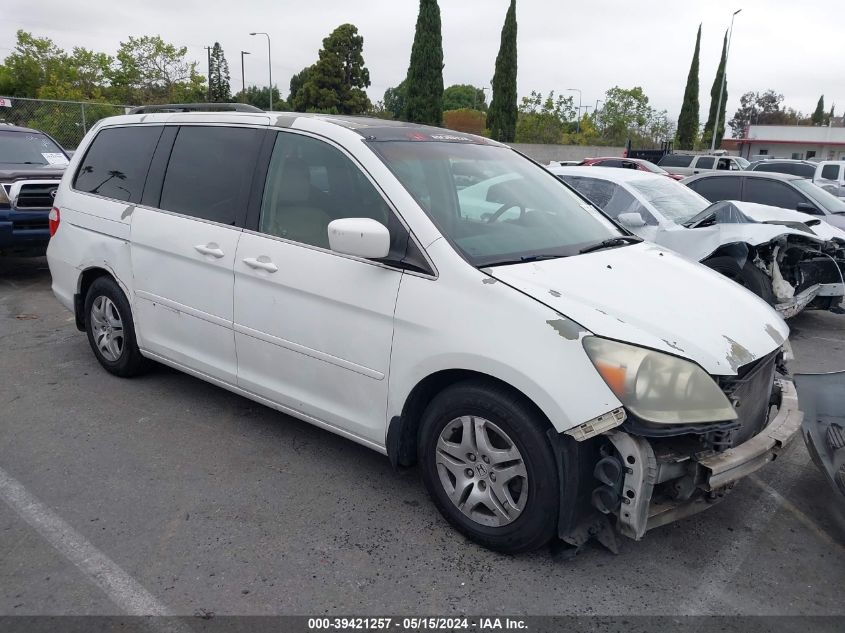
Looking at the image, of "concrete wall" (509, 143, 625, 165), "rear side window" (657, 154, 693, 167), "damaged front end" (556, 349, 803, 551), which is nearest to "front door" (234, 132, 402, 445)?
"damaged front end" (556, 349, 803, 551)

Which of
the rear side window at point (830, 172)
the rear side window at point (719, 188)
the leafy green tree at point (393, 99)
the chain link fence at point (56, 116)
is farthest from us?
the leafy green tree at point (393, 99)

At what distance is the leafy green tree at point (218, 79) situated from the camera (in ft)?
151

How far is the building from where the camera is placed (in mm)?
57750

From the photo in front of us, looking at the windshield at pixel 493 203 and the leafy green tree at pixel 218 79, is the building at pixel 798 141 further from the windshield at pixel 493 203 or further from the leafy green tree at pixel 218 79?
the windshield at pixel 493 203

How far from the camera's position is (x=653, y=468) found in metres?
2.67

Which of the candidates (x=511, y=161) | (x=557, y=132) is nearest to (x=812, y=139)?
(x=557, y=132)

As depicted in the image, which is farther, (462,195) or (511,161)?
(511,161)

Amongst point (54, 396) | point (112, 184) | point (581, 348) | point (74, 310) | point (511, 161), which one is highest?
point (511, 161)

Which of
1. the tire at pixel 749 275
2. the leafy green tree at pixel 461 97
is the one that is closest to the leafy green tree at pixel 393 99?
the leafy green tree at pixel 461 97

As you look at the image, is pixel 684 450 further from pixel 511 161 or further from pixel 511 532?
pixel 511 161

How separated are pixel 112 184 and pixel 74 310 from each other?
108 cm

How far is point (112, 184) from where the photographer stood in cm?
483

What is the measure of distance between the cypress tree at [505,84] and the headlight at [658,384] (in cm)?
3572

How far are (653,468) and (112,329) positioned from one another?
3923 millimetres
